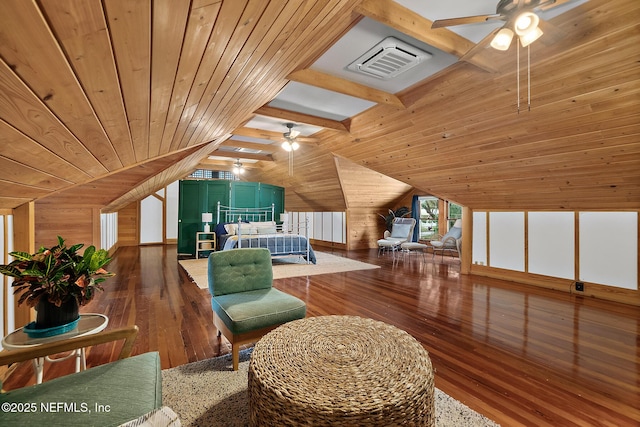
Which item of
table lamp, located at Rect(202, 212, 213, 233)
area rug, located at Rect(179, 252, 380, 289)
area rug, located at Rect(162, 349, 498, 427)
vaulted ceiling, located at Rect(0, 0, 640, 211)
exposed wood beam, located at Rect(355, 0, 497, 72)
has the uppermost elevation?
exposed wood beam, located at Rect(355, 0, 497, 72)

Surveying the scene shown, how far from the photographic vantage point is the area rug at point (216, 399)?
154 centimetres

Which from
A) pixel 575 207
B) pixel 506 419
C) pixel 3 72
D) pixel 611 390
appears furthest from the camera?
pixel 575 207

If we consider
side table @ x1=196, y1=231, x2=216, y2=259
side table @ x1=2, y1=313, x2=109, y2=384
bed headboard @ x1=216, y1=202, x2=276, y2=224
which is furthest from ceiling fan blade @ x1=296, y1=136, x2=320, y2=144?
side table @ x1=2, y1=313, x2=109, y2=384

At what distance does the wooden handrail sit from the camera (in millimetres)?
1171

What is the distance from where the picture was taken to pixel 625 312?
3215 millimetres

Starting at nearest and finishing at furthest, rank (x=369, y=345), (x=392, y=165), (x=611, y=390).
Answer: (x=369, y=345), (x=611, y=390), (x=392, y=165)

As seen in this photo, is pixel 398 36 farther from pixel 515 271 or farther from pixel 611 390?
pixel 515 271

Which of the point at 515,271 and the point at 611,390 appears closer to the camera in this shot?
the point at 611,390

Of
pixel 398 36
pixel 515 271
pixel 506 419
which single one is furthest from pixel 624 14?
pixel 515 271

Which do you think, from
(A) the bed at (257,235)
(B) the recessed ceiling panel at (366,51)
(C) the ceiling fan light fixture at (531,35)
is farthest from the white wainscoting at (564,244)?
(A) the bed at (257,235)

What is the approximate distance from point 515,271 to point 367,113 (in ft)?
11.8

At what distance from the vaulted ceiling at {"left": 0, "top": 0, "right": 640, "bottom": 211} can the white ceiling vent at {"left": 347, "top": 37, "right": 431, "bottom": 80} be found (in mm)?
91

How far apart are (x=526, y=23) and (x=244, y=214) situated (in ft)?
25.3

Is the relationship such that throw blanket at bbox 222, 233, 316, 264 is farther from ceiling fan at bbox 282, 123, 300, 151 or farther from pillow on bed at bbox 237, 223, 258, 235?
ceiling fan at bbox 282, 123, 300, 151
